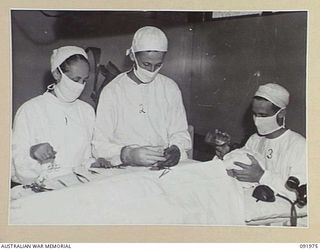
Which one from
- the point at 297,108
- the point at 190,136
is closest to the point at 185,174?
the point at 190,136

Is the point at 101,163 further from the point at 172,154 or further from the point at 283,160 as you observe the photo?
the point at 283,160

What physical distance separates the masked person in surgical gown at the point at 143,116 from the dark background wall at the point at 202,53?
0.05 feet

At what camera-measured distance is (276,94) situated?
2.43ft

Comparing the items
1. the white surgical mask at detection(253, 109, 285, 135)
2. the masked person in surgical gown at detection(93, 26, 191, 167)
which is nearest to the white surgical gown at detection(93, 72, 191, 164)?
the masked person in surgical gown at detection(93, 26, 191, 167)

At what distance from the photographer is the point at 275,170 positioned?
75 centimetres

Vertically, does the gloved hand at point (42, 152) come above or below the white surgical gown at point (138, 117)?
below

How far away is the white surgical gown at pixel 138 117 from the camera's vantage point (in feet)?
2.46

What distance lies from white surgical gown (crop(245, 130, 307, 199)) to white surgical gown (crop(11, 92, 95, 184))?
244 millimetres

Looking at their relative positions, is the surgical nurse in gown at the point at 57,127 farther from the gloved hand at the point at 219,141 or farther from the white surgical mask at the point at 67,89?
the gloved hand at the point at 219,141

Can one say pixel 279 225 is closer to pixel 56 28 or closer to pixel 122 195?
pixel 122 195

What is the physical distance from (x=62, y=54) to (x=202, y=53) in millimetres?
200

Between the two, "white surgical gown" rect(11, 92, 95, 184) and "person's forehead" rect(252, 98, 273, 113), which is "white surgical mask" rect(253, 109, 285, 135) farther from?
"white surgical gown" rect(11, 92, 95, 184)

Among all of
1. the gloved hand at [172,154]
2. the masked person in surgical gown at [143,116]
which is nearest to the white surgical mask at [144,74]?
the masked person in surgical gown at [143,116]

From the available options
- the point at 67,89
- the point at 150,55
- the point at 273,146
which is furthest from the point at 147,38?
the point at 273,146
